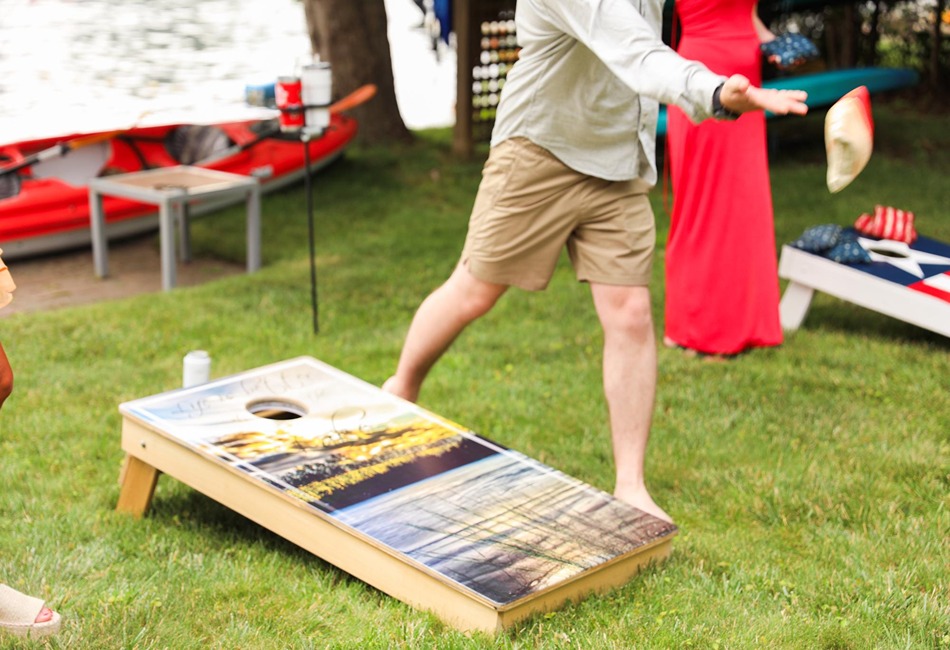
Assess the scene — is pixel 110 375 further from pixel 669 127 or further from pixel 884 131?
pixel 884 131

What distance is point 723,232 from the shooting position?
5121 mm

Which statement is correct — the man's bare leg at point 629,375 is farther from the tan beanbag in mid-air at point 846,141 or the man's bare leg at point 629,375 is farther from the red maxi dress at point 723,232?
the red maxi dress at point 723,232

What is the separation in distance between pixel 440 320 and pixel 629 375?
27.4 inches

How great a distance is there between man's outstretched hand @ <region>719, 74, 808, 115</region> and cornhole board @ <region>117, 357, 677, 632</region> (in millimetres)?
1164

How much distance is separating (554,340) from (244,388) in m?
2.02

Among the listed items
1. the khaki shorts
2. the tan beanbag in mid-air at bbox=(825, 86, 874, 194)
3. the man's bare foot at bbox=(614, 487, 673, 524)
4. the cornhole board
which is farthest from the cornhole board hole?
Answer: the tan beanbag in mid-air at bbox=(825, 86, 874, 194)

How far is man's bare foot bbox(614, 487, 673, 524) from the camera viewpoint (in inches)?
137

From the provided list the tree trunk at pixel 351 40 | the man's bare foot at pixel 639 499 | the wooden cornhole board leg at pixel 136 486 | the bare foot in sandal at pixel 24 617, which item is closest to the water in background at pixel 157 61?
the tree trunk at pixel 351 40

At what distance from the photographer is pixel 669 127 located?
5.23 m

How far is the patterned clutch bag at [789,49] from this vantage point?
4.82 m

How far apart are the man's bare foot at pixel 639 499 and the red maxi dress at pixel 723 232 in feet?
5.71

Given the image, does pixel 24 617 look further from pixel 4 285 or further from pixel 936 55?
pixel 936 55

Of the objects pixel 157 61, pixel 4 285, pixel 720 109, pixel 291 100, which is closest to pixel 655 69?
pixel 720 109

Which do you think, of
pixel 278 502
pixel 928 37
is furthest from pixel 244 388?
pixel 928 37
